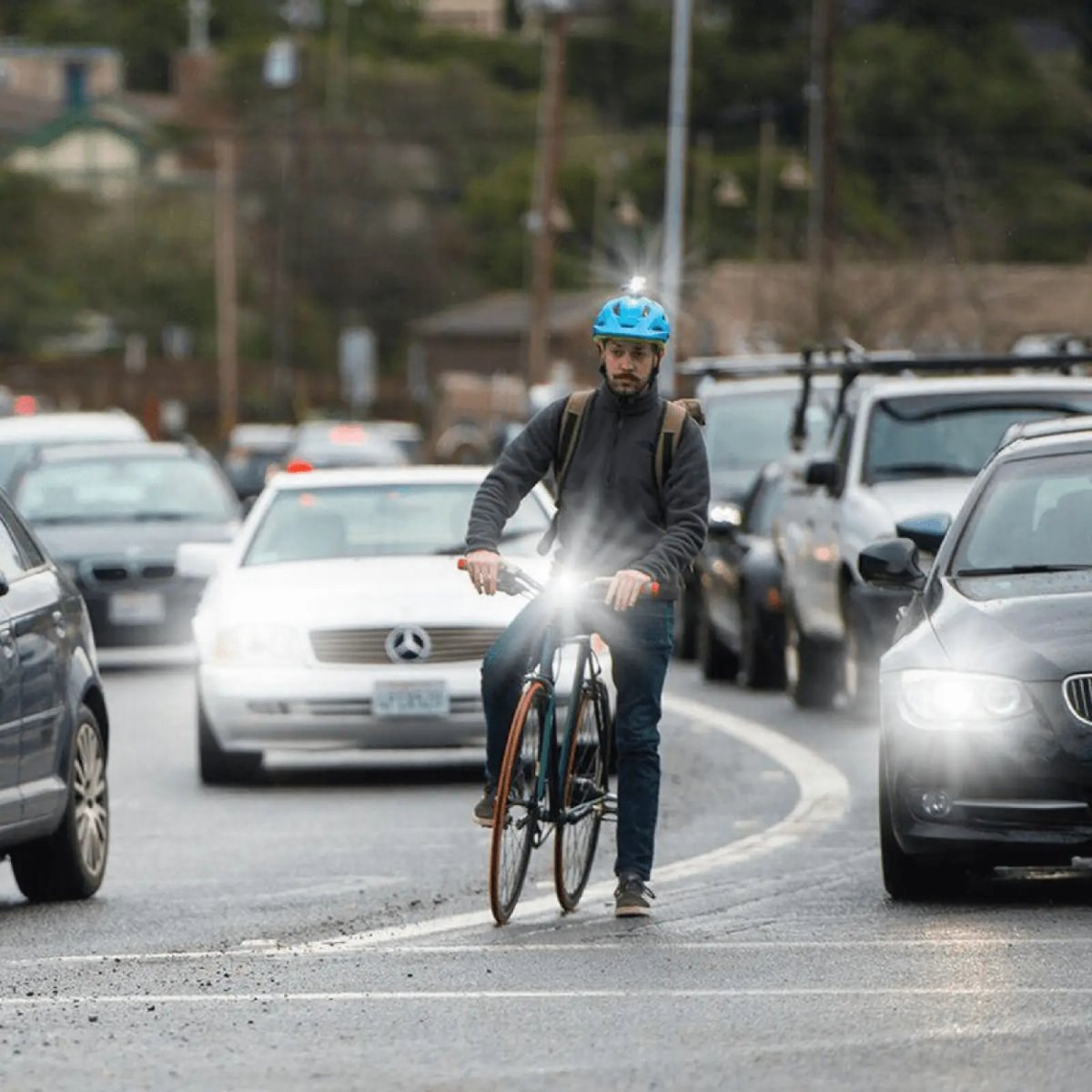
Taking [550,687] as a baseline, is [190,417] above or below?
below

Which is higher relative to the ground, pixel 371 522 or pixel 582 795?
pixel 582 795

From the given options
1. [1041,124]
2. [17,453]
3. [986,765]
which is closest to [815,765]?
[986,765]

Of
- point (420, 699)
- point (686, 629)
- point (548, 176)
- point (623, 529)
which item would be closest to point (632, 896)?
point (623, 529)

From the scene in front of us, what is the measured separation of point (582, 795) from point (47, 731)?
187cm

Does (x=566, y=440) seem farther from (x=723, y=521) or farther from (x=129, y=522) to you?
(x=129, y=522)

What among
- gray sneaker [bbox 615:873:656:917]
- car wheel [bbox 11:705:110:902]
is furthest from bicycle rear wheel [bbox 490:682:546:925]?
car wheel [bbox 11:705:110:902]

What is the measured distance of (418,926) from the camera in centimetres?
1129

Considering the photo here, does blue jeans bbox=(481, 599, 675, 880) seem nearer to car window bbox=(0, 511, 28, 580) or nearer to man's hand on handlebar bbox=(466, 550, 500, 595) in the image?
man's hand on handlebar bbox=(466, 550, 500, 595)

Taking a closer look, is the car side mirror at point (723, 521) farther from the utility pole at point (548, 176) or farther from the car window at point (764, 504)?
the utility pole at point (548, 176)

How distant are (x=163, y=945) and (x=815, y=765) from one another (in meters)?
7.40

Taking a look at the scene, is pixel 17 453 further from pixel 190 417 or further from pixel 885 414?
pixel 190 417

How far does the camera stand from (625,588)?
11.0 meters

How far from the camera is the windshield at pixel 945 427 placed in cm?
1991

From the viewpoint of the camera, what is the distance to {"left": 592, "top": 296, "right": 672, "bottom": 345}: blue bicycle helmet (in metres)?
11.2
